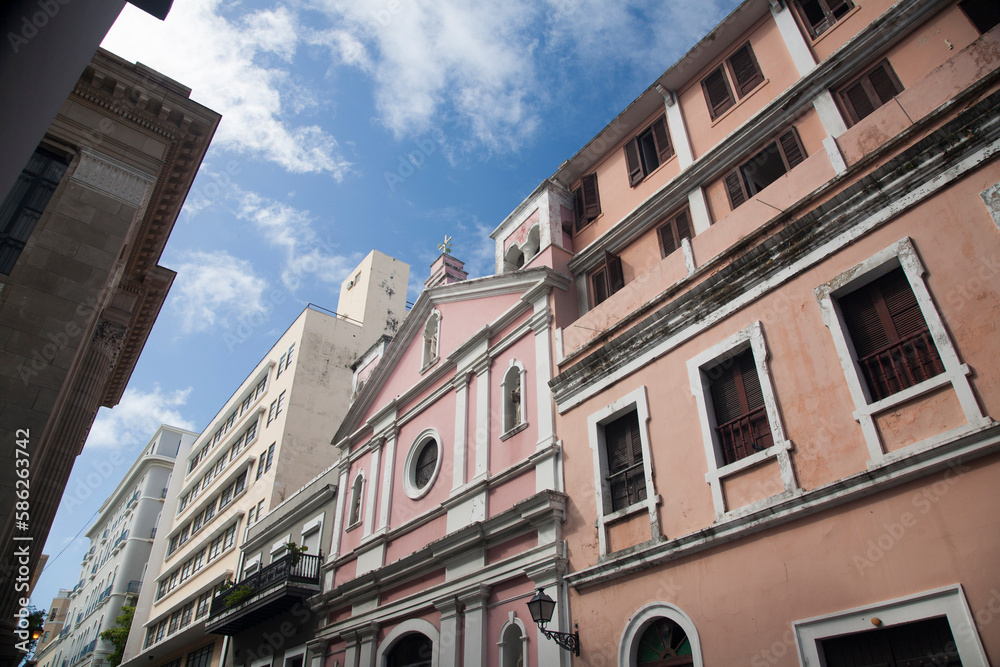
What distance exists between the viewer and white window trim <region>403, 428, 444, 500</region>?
16125mm

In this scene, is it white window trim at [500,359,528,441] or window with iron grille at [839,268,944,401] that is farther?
white window trim at [500,359,528,441]

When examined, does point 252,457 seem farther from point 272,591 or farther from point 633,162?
point 633,162

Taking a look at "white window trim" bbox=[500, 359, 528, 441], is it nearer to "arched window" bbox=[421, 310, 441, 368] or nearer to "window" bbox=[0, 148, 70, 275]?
"arched window" bbox=[421, 310, 441, 368]

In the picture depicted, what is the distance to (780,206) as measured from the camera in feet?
33.2

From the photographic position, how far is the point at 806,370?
28.4 ft

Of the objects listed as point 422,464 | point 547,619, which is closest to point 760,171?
point 547,619

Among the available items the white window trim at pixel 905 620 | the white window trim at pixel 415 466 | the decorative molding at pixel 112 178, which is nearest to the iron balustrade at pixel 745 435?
the white window trim at pixel 905 620

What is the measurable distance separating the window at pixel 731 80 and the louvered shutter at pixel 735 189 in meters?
1.66

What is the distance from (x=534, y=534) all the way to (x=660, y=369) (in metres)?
3.98

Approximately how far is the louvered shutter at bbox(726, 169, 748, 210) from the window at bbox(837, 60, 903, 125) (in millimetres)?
1943

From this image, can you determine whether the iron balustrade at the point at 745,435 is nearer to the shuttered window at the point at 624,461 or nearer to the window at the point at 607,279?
the shuttered window at the point at 624,461

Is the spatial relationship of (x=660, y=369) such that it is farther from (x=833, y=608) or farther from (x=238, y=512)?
(x=238, y=512)

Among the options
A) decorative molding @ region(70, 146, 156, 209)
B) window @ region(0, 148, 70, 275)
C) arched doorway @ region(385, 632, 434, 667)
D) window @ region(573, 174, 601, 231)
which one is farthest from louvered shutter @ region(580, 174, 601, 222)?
window @ region(0, 148, 70, 275)

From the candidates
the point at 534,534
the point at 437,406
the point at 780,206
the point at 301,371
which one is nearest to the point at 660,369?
the point at 780,206
